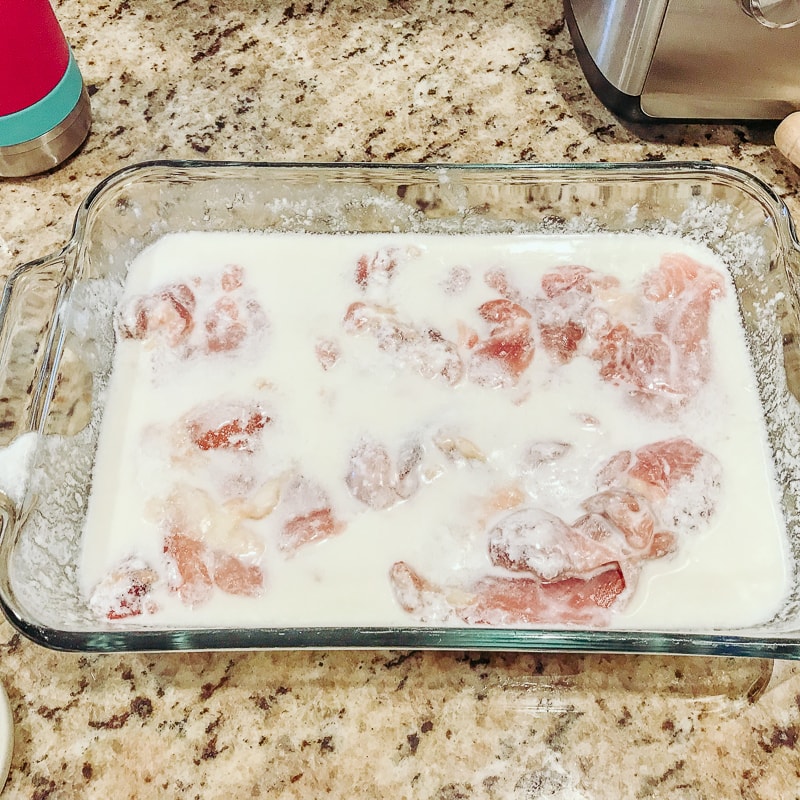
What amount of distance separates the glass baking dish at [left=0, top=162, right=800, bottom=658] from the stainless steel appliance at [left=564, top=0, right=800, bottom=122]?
0.65ft

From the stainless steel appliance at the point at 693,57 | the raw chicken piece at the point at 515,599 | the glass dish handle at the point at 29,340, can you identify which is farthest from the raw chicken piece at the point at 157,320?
the stainless steel appliance at the point at 693,57

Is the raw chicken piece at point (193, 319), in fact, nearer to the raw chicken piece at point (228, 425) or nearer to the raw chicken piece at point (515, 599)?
the raw chicken piece at point (228, 425)

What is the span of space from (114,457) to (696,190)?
0.88 metres

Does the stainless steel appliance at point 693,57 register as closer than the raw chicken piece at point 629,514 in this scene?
No

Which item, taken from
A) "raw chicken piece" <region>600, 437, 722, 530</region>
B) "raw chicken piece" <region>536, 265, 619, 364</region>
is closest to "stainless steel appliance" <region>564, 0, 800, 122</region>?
"raw chicken piece" <region>536, 265, 619, 364</region>

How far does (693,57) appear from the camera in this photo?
1.11 metres

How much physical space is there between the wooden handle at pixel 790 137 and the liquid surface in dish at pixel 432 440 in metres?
0.24

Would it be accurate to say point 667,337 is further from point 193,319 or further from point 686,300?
point 193,319

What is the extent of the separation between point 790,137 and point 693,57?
21 centimetres

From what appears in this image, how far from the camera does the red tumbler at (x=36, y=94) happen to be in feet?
3.38

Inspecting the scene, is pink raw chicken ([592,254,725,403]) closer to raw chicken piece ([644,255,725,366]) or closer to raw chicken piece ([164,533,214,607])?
raw chicken piece ([644,255,725,366])

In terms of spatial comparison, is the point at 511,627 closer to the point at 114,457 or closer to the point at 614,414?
the point at 614,414

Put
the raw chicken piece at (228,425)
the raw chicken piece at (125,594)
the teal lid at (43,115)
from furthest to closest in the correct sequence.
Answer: the teal lid at (43,115)
the raw chicken piece at (228,425)
the raw chicken piece at (125,594)

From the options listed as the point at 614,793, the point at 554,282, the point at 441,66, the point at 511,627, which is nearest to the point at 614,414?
the point at 554,282
